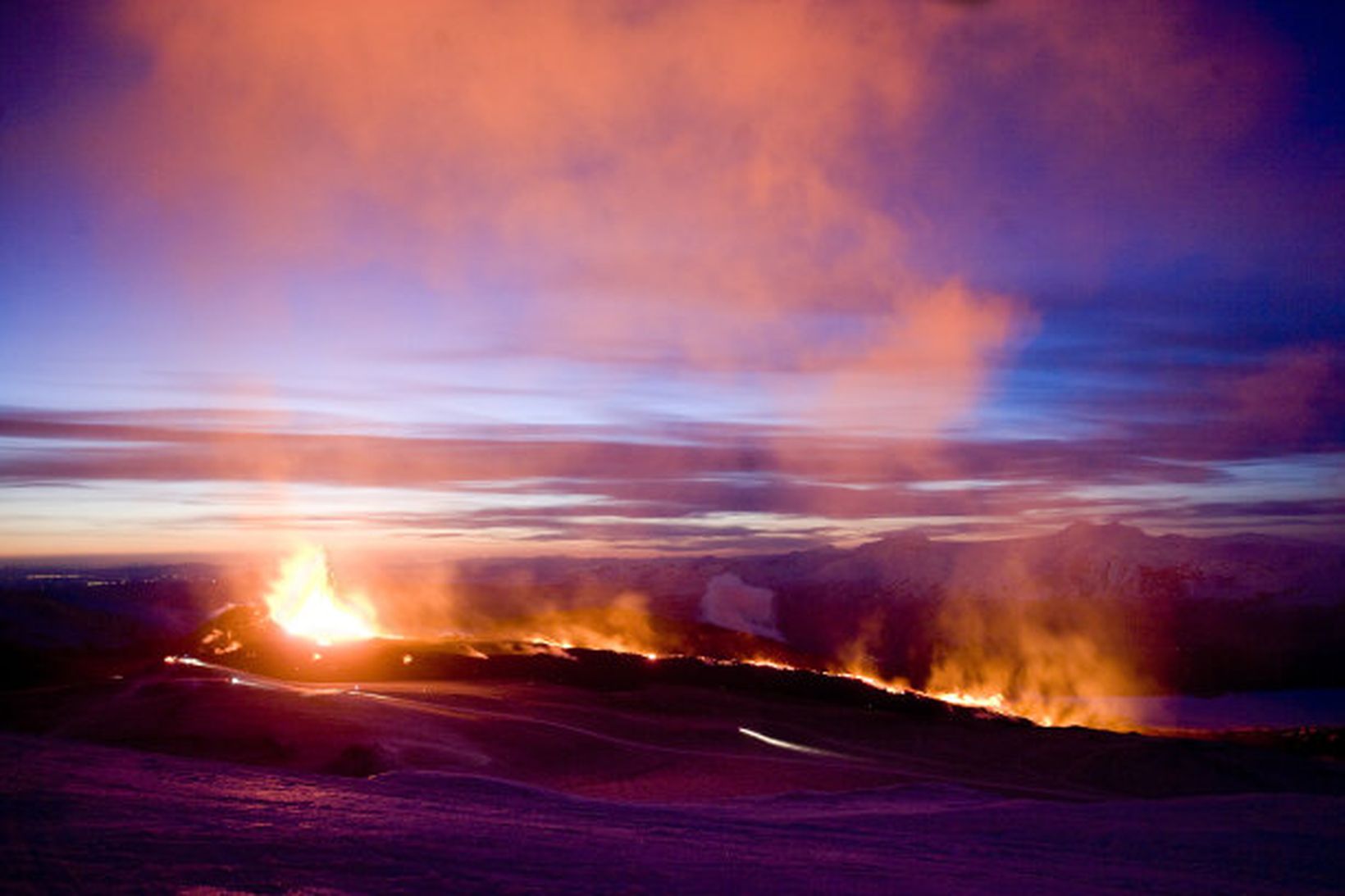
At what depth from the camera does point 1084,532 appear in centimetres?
12188

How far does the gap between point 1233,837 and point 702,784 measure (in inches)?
232

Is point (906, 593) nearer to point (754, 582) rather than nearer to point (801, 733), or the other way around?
point (754, 582)

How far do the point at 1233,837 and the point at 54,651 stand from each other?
1751cm

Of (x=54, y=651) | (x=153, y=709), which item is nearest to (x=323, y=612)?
(x=54, y=651)

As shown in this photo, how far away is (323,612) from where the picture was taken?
28.2 meters

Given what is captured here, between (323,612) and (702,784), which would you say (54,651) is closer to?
(323,612)

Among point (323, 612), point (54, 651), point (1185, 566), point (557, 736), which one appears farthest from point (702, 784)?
point (1185, 566)

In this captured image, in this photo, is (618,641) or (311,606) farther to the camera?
(618,641)

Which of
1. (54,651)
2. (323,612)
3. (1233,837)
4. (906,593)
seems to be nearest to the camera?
(1233,837)

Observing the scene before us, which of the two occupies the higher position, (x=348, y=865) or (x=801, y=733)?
(x=348, y=865)

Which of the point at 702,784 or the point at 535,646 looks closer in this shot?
the point at 702,784

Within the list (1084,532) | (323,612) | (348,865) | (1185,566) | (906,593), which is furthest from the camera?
(1084,532)

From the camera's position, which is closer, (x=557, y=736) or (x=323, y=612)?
(x=557, y=736)

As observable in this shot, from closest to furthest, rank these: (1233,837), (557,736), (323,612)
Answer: (1233,837), (557,736), (323,612)
